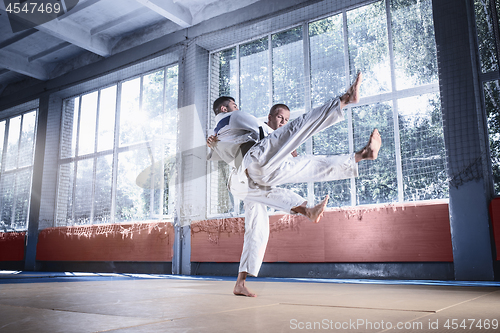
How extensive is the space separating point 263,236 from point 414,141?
2650 millimetres

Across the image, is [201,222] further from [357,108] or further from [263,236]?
[263,236]

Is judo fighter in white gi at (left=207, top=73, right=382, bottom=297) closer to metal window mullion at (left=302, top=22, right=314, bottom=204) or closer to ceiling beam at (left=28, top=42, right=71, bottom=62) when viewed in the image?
metal window mullion at (left=302, top=22, right=314, bottom=204)

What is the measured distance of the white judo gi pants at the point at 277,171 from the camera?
2.30m

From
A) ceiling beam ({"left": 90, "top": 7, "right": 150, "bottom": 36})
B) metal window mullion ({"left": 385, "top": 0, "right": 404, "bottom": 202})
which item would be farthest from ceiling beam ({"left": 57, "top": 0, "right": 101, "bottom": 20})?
metal window mullion ({"left": 385, "top": 0, "right": 404, "bottom": 202})

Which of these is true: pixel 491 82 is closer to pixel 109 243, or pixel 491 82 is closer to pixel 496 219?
pixel 496 219

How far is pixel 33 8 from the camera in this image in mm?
6195

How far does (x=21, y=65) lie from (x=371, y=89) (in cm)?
677

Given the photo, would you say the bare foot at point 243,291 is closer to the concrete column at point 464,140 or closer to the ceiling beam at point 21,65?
the concrete column at point 464,140

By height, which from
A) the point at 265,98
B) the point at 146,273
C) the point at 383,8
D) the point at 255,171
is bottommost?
the point at 146,273

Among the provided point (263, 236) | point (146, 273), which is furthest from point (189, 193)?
point (263, 236)

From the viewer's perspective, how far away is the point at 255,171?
2.41 meters

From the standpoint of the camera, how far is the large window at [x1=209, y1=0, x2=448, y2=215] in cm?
436

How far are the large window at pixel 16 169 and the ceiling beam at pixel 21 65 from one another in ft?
3.15

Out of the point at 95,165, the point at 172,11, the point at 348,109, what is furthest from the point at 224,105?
the point at 95,165
